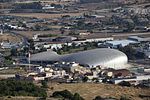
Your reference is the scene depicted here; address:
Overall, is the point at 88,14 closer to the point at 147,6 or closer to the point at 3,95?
the point at 147,6

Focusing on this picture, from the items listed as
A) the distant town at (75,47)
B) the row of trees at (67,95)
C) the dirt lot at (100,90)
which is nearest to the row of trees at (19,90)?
the distant town at (75,47)

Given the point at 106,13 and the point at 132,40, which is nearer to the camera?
the point at 132,40

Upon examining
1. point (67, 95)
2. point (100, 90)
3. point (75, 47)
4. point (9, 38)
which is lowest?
point (9, 38)

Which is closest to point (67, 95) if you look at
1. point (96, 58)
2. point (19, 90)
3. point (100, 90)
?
point (19, 90)

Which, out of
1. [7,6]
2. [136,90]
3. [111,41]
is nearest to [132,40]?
[111,41]

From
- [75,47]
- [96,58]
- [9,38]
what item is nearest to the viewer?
[96,58]

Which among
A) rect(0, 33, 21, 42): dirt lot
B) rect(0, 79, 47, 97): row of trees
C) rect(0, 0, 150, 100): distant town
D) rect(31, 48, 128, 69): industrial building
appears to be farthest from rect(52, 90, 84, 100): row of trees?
rect(0, 33, 21, 42): dirt lot

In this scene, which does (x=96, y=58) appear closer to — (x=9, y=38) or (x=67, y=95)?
(x=67, y=95)
